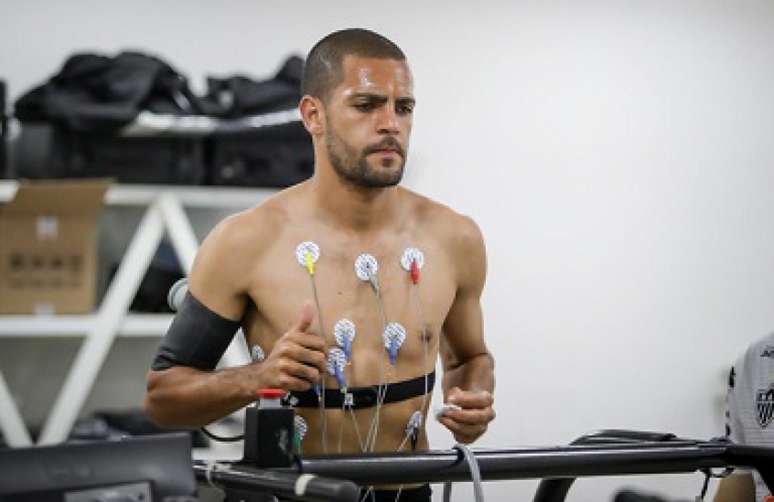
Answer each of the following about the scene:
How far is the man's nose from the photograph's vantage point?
235cm

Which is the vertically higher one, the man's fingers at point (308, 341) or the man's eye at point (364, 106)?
the man's eye at point (364, 106)

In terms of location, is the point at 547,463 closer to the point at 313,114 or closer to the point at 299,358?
the point at 299,358

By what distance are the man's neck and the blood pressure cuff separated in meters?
0.32

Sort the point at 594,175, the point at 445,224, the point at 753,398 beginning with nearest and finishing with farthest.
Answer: the point at 753,398, the point at 445,224, the point at 594,175

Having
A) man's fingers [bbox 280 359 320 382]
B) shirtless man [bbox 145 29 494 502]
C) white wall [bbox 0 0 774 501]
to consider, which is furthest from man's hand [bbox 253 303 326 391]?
white wall [bbox 0 0 774 501]

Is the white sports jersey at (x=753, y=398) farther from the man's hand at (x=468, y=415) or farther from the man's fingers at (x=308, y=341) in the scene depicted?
the man's fingers at (x=308, y=341)

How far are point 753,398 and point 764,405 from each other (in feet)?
0.10

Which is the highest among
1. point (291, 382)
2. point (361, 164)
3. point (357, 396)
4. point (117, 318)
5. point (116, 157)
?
point (361, 164)

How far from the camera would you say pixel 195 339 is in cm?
232

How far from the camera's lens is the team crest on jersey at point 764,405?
8.03 feet

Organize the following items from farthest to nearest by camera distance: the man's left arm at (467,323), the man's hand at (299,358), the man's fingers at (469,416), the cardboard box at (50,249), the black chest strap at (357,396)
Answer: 1. the cardboard box at (50,249)
2. the man's left arm at (467,323)
3. the black chest strap at (357,396)
4. the man's fingers at (469,416)
5. the man's hand at (299,358)

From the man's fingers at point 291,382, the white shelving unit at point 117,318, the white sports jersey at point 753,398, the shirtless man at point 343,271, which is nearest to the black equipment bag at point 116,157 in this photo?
the white shelving unit at point 117,318

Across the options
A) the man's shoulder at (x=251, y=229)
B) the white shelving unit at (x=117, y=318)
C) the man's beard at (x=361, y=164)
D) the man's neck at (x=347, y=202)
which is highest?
the man's beard at (x=361, y=164)

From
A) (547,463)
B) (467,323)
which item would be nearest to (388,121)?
(467,323)
